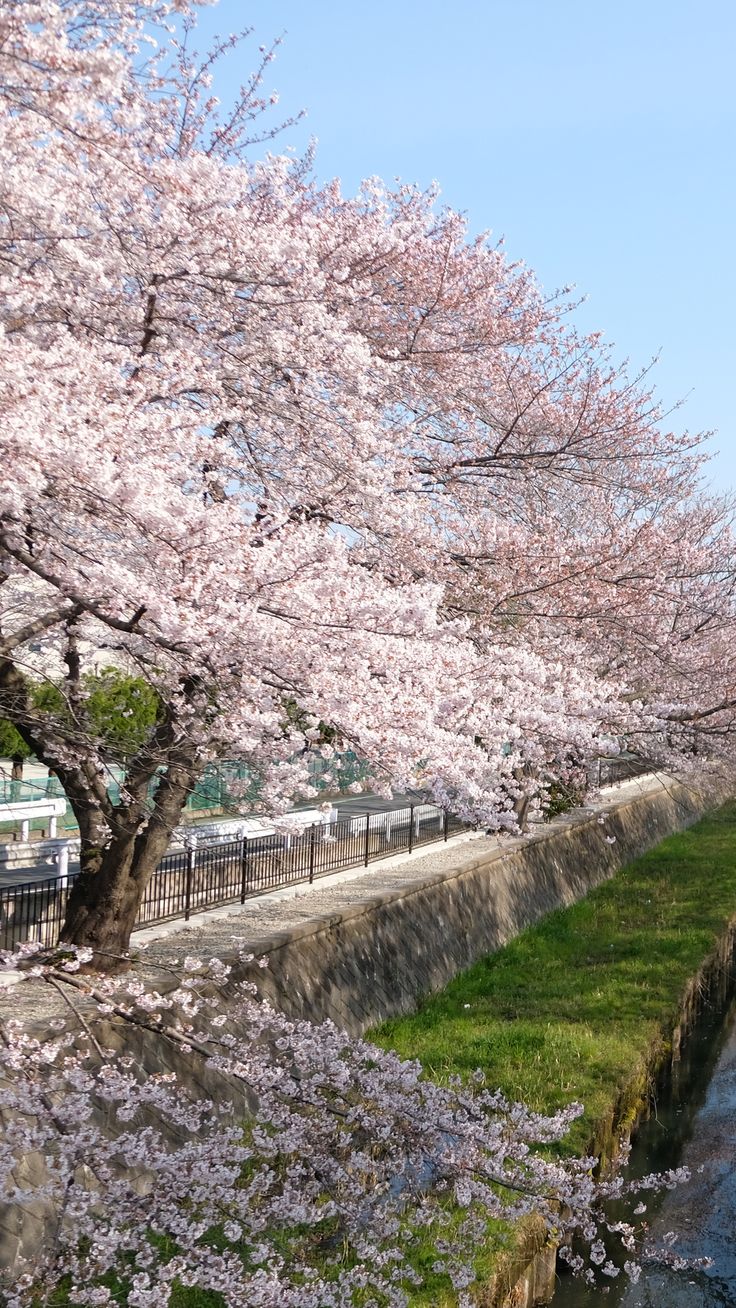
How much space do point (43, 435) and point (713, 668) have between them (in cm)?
1426

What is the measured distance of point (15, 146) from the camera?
18.4ft

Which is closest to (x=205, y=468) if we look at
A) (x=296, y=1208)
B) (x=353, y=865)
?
(x=296, y=1208)

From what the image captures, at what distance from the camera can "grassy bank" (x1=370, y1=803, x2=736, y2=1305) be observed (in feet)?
36.7

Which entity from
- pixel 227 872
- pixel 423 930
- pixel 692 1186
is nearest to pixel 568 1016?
pixel 423 930

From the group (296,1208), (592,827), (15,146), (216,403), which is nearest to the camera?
(15,146)

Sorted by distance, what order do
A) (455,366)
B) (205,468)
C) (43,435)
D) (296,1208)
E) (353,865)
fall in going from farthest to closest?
1. (353,865)
2. (455,366)
3. (205,468)
4. (296,1208)
5. (43,435)

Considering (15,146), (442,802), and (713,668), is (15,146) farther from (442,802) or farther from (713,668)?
(713,668)

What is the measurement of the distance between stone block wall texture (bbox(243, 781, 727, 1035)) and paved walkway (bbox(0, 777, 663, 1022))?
23 cm

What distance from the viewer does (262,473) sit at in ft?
29.1

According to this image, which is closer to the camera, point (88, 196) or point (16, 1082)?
point (16, 1082)

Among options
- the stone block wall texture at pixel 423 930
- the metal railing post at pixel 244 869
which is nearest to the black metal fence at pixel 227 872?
the metal railing post at pixel 244 869

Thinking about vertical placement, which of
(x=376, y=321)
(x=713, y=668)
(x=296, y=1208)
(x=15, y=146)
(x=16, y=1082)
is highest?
(x=376, y=321)

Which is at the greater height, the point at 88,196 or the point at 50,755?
the point at 88,196

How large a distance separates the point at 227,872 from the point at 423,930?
3131 millimetres
